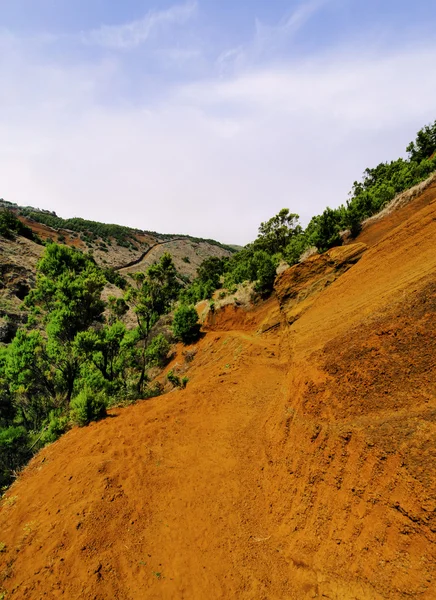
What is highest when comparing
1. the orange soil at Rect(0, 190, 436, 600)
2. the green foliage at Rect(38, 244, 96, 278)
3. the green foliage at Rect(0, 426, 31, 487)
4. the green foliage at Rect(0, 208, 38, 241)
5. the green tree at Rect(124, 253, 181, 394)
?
the green foliage at Rect(0, 208, 38, 241)

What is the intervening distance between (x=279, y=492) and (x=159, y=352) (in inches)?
677

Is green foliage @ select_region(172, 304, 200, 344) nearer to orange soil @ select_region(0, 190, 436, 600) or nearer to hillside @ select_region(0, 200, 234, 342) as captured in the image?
orange soil @ select_region(0, 190, 436, 600)

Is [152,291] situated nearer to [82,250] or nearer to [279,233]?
[279,233]

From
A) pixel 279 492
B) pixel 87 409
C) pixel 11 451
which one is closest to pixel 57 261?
pixel 11 451

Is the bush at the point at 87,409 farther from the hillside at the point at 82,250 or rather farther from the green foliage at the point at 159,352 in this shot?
the hillside at the point at 82,250

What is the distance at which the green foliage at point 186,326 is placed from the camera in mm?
22094

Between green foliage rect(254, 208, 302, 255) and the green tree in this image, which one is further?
green foliage rect(254, 208, 302, 255)

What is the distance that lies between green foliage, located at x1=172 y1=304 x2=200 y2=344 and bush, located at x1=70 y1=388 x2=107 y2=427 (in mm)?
10682

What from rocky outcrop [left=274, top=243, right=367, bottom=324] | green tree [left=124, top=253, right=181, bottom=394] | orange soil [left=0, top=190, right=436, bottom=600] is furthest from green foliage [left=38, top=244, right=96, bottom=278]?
rocky outcrop [left=274, top=243, right=367, bottom=324]

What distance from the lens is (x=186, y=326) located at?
22.1m

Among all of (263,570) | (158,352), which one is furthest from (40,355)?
(263,570)

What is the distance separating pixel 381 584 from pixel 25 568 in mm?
6797

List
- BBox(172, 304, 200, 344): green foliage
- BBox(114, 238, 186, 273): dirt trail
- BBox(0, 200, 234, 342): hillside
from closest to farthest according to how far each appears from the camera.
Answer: BBox(172, 304, 200, 344): green foliage → BBox(0, 200, 234, 342): hillside → BBox(114, 238, 186, 273): dirt trail

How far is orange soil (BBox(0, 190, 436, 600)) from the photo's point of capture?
4617 mm
